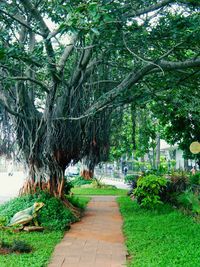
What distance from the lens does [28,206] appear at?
29.4 feet

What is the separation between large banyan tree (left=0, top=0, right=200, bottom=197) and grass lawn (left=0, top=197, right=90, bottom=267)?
2.24 metres

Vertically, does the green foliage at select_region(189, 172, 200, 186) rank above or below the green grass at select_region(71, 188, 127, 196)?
above

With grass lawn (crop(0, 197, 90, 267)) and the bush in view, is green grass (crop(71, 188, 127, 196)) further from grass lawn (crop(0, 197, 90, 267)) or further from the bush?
grass lawn (crop(0, 197, 90, 267))

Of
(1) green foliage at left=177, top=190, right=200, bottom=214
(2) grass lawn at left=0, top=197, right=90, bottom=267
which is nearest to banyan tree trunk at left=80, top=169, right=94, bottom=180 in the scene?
(1) green foliage at left=177, top=190, right=200, bottom=214

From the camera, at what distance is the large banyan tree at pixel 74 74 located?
7.09 m

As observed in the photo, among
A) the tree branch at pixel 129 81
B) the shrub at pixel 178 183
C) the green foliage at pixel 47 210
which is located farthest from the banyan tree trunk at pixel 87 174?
the tree branch at pixel 129 81

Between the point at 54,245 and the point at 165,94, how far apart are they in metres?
5.62

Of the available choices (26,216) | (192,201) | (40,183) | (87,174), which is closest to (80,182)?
(87,174)

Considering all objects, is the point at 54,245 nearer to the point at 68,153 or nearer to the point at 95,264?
the point at 95,264

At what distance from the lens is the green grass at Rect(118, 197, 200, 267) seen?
545 cm

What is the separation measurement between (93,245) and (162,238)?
1.16 meters

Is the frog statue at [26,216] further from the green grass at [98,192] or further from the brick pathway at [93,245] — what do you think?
the green grass at [98,192]

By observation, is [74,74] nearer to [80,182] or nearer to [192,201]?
[192,201]

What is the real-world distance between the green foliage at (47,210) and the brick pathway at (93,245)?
0.27m
